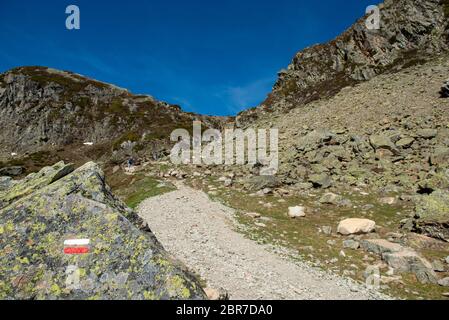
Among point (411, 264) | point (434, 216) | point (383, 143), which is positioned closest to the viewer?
point (411, 264)

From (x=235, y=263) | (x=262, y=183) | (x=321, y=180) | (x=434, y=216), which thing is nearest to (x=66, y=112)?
(x=262, y=183)

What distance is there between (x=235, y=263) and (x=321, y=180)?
16.3 metres

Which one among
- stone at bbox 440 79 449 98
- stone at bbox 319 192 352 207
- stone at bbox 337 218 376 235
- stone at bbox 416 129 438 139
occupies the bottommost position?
stone at bbox 337 218 376 235

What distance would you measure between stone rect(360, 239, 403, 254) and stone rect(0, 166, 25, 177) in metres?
83.1

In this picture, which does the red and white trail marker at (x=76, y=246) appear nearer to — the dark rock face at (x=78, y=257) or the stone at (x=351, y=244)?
the dark rock face at (x=78, y=257)

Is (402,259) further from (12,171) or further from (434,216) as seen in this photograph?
(12,171)

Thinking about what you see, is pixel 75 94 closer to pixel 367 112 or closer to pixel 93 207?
pixel 367 112

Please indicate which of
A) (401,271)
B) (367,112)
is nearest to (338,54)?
(367,112)

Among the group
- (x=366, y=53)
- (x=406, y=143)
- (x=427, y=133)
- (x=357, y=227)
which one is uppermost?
(x=366, y=53)

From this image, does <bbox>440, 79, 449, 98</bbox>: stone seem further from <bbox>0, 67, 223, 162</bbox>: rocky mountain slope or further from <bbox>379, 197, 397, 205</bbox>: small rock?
<bbox>0, 67, 223, 162</bbox>: rocky mountain slope

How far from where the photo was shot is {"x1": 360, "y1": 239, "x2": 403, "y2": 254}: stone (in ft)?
55.9

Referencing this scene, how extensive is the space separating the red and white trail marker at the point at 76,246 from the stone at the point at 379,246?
1509 centimetres

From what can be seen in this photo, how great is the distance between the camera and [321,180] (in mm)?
29141

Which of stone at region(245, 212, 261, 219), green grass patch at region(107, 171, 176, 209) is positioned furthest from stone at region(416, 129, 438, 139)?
green grass patch at region(107, 171, 176, 209)
